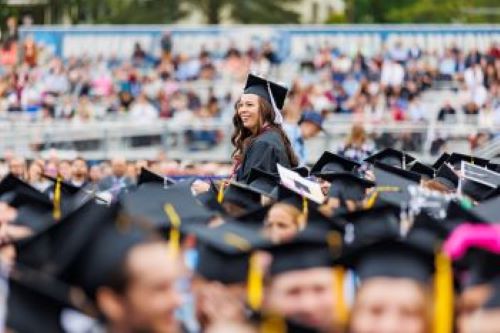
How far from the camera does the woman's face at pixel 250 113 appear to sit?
10.3 meters

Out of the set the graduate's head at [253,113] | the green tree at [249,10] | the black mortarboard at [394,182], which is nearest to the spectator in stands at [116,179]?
the graduate's head at [253,113]

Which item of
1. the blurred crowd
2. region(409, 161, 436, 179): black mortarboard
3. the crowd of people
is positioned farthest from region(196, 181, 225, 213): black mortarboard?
the blurred crowd

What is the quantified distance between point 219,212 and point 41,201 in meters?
0.98

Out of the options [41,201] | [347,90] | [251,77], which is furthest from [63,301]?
[347,90]

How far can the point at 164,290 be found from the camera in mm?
4984

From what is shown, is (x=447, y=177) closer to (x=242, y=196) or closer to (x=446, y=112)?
(x=242, y=196)

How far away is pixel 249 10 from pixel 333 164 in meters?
45.5

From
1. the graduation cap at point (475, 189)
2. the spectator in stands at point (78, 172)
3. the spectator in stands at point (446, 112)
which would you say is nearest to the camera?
the graduation cap at point (475, 189)

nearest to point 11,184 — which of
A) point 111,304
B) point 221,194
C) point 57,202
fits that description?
point 57,202

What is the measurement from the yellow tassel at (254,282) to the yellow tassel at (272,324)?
21cm

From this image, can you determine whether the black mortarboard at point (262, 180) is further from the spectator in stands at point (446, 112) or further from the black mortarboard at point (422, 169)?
the spectator in stands at point (446, 112)

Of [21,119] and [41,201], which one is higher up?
[41,201]

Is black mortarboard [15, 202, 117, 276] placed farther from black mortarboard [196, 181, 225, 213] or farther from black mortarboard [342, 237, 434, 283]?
black mortarboard [196, 181, 225, 213]

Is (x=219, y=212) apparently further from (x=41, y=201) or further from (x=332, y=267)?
(x=332, y=267)
